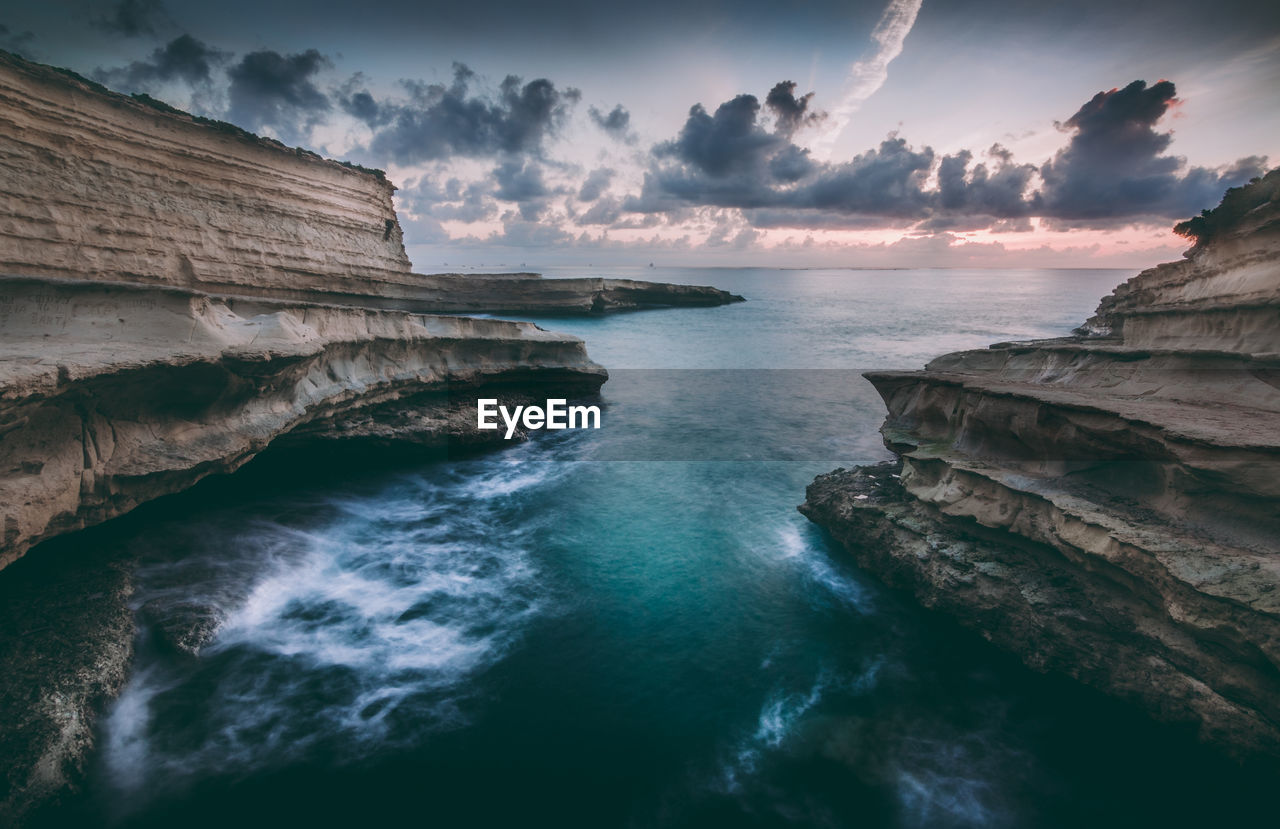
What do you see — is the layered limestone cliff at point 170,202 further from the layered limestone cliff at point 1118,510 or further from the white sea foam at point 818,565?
the layered limestone cliff at point 1118,510

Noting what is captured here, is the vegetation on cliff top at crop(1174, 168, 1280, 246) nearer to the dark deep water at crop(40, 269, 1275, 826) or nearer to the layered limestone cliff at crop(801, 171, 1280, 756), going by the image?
the layered limestone cliff at crop(801, 171, 1280, 756)

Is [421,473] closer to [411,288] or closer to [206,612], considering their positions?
[206,612]

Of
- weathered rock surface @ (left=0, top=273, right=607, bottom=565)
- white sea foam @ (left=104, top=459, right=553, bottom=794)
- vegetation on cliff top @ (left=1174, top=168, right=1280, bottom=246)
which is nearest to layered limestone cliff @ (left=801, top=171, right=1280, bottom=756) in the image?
vegetation on cliff top @ (left=1174, top=168, right=1280, bottom=246)

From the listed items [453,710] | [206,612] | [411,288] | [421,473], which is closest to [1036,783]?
[453,710]

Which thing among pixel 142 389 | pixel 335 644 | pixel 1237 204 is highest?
pixel 1237 204

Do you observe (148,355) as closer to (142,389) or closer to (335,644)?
(142,389)

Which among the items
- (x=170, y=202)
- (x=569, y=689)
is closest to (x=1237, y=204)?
(x=569, y=689)
